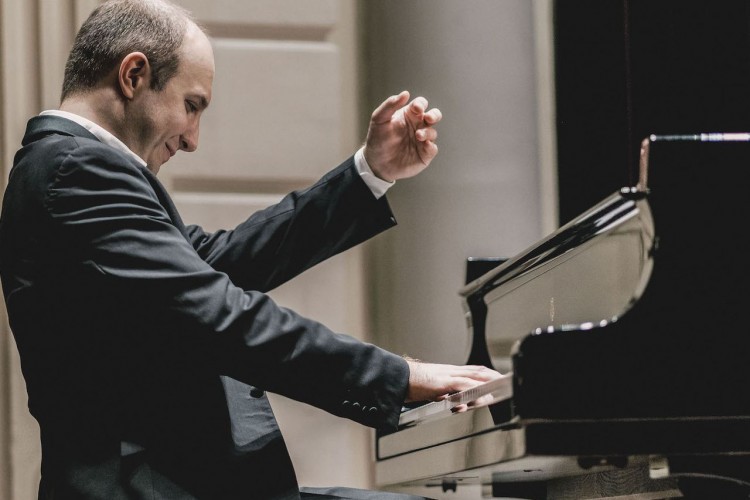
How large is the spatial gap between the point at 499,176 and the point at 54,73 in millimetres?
1191

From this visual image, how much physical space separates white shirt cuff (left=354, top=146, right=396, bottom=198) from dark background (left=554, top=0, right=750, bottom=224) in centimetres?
49

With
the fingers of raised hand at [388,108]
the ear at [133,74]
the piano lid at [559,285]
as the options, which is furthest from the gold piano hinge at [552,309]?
the ear at [133,74]

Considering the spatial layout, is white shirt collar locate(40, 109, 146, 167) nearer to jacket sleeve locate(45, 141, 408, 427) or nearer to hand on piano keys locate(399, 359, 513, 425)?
jacket sleeve locate(45, 141, 408, 427)

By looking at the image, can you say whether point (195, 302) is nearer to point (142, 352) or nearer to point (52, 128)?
point (142, 352)

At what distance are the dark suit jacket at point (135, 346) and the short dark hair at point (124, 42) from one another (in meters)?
0.20

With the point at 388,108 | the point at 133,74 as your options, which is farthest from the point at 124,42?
the point at 388,108

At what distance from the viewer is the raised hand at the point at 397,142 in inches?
71.7

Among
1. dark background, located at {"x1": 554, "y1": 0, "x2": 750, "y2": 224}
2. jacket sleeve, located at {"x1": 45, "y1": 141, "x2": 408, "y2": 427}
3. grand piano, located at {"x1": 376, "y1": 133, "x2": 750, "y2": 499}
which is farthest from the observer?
dark background, located at {"x1": 554, "y1": 0, "x2": 750, "y2": 224}

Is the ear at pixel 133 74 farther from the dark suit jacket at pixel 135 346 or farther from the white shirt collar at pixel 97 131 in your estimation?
the dark suit jacket at pixel 135 346

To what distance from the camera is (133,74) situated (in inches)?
60.1

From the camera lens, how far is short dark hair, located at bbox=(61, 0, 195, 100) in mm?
1531

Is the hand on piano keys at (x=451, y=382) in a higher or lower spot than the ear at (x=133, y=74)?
lower

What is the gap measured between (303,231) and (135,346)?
626 millimetres

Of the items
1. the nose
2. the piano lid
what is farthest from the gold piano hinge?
the nose
